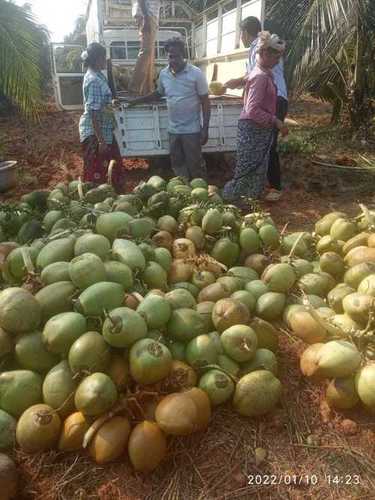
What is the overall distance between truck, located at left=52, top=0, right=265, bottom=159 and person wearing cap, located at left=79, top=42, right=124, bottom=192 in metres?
0.88

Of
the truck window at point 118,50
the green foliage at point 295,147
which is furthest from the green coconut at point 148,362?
the truck window at point 118,50

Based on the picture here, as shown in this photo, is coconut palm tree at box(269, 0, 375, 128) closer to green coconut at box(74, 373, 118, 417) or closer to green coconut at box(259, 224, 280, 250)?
green coconut at box(259, 224, 280, 250)

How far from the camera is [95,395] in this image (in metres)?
2.01

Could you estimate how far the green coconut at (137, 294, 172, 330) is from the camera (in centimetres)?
237

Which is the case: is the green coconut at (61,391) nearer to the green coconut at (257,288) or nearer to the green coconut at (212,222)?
the green coconut at (257,288)

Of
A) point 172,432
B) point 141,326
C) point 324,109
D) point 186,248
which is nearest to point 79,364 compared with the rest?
point 141,326

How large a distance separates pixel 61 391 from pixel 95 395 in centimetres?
23

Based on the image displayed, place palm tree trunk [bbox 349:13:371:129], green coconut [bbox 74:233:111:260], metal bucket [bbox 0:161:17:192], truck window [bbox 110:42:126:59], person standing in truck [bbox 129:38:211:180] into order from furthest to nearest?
palm tree trunk [bbox 349:13:371:129] < truck window [bbox 110:42:126:59] < metal bucket [bbox 0:161:17:192] < person standing in truck [bbox 129:38:211:180] < green coconut [bbox 74:233:111:260]

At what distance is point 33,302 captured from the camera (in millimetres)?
2346

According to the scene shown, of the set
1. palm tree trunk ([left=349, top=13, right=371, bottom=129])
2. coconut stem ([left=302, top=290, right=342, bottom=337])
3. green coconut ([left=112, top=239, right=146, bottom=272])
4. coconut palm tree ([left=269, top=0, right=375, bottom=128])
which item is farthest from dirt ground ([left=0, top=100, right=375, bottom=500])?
palm tree trunk ([left=349, top=13, right=371, bottom=129])

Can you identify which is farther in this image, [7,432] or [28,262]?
[28,262]

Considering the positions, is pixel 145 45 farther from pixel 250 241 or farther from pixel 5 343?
pixel 5 343

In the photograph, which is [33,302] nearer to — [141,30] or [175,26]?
[141,30]

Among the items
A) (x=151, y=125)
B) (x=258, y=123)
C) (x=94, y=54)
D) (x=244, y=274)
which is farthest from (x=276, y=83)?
(x=244, y=274)
